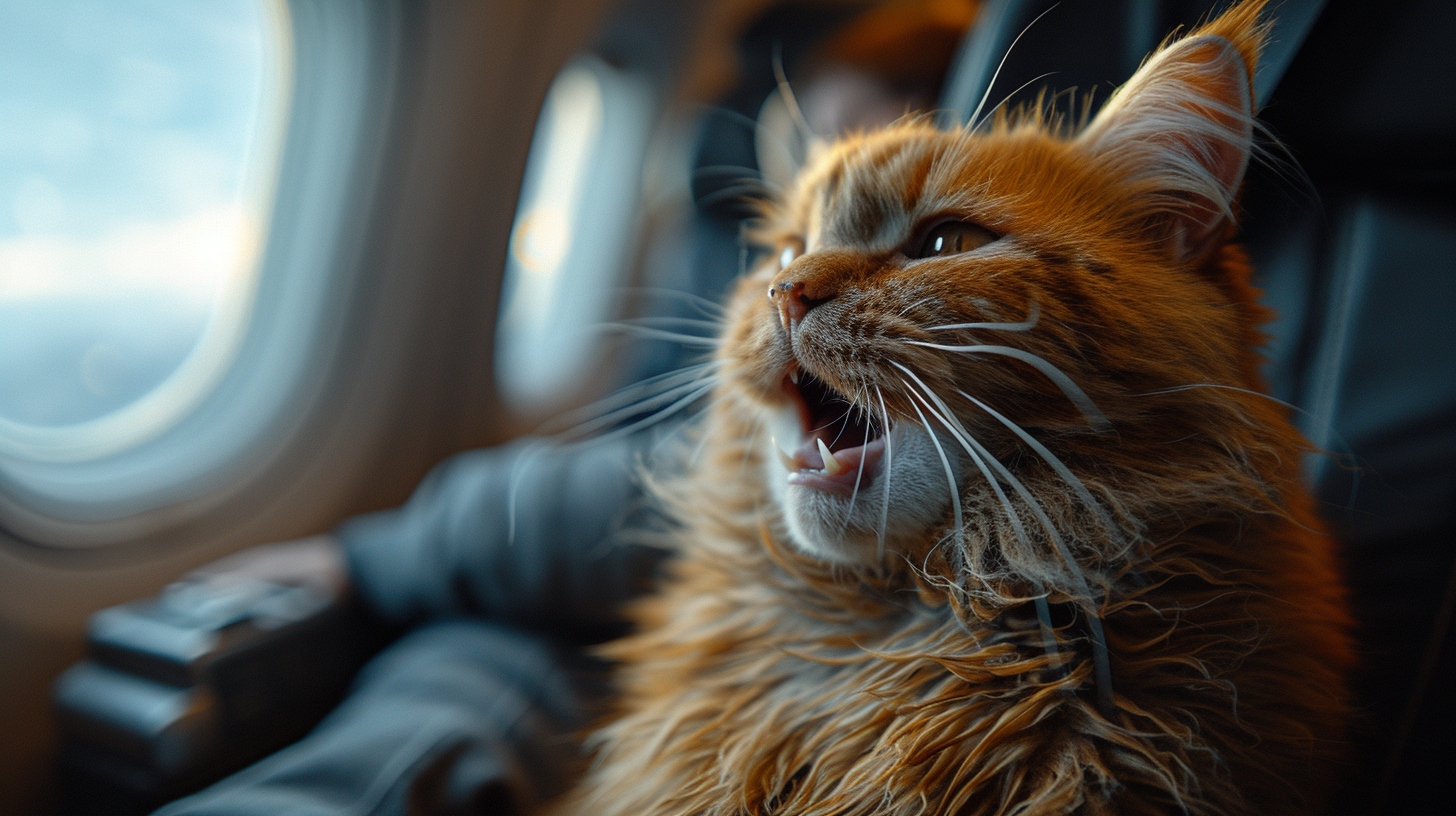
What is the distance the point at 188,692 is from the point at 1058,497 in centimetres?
104

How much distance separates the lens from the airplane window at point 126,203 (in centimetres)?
112

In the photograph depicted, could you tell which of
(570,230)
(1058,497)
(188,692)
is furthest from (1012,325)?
(570,230)

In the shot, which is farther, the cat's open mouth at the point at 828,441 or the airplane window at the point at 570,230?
the airplane window at the point at 570,230

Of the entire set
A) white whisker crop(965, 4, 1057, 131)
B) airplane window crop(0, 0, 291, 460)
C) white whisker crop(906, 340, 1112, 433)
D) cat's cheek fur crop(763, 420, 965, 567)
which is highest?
airplane window crop(0, 0, 291, 460)

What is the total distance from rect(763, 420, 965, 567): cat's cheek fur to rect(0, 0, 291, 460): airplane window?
136 centimetres

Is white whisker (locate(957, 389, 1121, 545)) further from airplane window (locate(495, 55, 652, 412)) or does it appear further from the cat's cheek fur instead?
airplane window (locate(495, 55, 652, 412))

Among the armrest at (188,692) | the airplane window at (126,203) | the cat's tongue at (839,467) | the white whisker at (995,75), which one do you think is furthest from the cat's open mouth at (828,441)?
the airplane window at (126,203)

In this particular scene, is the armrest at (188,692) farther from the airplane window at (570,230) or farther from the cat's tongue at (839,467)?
the airplane window at (570,230)

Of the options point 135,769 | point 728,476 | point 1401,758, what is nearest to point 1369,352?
point 1401,758

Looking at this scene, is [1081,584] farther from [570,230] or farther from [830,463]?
[570,230]

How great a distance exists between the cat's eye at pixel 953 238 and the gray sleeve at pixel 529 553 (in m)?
0.62

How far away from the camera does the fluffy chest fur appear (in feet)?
1.50

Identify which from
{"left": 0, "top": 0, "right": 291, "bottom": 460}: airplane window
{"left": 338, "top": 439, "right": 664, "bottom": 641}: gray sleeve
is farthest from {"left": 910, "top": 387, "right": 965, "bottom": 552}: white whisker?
{"left": 0, "top": 0, "right": 291, "bottom": 460}: airplane window

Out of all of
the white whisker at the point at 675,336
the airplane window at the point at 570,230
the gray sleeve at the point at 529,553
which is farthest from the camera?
the airplane window at the point at 570,230
